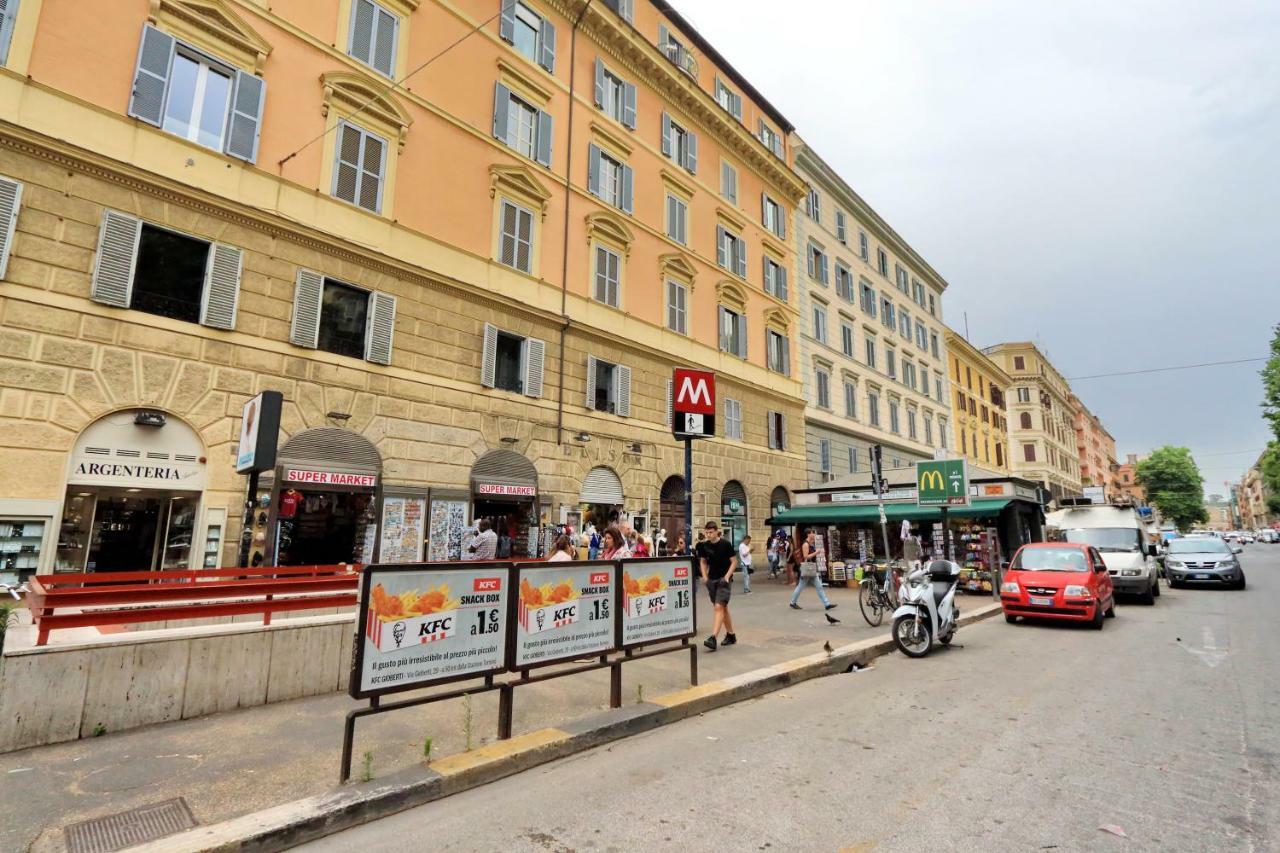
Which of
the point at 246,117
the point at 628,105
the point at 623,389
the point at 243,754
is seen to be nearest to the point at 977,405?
the point at 628,105

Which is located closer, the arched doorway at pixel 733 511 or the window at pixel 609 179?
the window at pixel 609 179

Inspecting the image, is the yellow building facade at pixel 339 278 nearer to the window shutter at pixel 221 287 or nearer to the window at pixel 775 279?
the window shutter at pixel 221 287

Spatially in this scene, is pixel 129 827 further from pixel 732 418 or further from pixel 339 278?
pixel 732 418

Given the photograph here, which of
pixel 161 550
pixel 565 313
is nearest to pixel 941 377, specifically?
pixel 565 313

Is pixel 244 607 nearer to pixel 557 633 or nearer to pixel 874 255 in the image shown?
pixel 557 633

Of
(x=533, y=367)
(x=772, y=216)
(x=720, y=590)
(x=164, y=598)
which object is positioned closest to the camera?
(x=164, y=598)

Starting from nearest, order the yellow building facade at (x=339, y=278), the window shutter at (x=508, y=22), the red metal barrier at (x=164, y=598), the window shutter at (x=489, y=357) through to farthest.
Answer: the red metal barrier at (x=164, y=598)
the yellow building facade at (x=339, y=278)
the window shutter at (x=489, y=357)
the window shutter at (x=508, y=22)

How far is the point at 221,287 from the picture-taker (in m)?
11.8

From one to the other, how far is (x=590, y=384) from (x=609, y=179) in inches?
281

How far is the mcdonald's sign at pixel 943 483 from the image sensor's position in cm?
1477

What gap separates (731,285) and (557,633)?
20.7 metres

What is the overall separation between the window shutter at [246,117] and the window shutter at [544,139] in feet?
24.0

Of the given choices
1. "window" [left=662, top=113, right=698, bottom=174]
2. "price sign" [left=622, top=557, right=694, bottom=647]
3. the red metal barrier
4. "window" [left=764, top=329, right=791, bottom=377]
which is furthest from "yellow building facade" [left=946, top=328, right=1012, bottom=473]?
the red metal barrier

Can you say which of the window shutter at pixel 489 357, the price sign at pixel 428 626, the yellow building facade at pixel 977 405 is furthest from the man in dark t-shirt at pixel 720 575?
the yellow building facade at pixel 977 405
